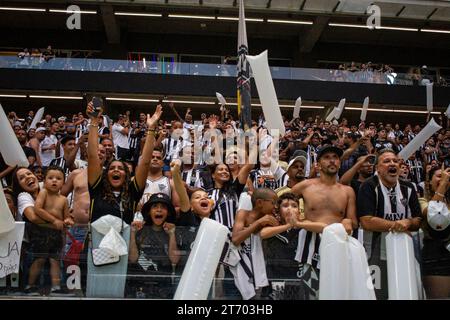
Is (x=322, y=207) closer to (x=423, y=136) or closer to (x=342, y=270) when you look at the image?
(x=342, y=270)

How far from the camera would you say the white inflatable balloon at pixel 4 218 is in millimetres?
3889

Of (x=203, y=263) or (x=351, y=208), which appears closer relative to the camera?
(x=203, y=263)

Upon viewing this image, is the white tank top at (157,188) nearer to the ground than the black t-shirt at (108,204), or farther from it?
farther from it

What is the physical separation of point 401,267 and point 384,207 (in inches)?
35.4

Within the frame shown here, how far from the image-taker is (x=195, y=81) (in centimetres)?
2002

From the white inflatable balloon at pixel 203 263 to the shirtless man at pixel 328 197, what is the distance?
4.22 ft

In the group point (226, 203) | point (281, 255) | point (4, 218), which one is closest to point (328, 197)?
point (281, 255)

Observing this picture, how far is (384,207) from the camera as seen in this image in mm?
4609

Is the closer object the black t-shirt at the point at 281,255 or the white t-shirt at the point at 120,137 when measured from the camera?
the black t-shirt at the point at 281,255

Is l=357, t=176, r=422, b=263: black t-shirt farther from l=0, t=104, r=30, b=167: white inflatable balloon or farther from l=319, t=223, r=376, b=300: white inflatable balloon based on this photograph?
l=0, t=104, r=30, b=167: white inflatable balloon

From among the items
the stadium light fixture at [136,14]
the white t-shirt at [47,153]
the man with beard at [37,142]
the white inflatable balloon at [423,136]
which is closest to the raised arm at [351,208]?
the white inflatable balloon at [423,136]

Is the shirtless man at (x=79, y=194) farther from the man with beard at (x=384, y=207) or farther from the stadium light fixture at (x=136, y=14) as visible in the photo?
the stadium light fixture at (x=136, y=14)

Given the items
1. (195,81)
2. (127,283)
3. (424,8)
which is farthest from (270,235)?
(424,8)
